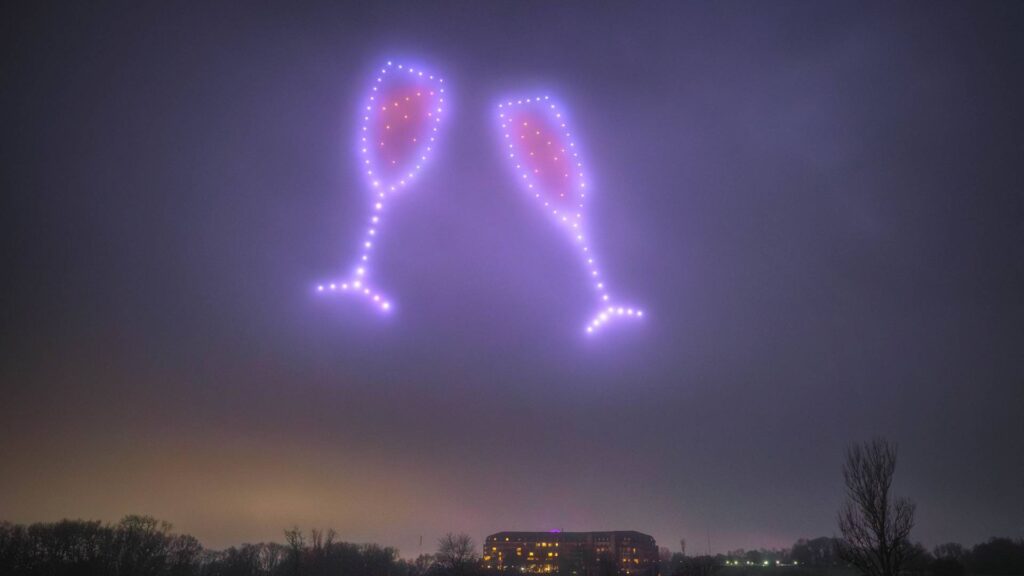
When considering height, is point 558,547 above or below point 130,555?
below

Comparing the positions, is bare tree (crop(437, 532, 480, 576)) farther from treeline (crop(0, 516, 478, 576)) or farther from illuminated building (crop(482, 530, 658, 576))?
illuminated building (crop(482, 530, 658, 576))

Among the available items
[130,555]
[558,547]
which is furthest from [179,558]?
[558,547]

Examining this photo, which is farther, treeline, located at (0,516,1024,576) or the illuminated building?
the illuminated building

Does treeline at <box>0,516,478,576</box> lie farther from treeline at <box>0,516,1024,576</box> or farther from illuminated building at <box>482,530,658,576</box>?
illuminated building at <box>482,530,658,576</box>

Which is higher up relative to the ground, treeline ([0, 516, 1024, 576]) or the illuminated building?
treeline ([0, 516, 1024, 576])

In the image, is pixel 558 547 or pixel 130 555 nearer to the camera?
pixel 130 555

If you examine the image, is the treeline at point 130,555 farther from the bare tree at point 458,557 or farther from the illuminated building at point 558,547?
the illuminated building at point 558,547

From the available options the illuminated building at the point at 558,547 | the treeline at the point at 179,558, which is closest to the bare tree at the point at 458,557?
the treeline at the point at 179,558

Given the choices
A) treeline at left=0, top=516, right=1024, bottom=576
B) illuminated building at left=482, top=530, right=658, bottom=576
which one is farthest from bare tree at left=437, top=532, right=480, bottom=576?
illuminated building at left=482, top=530, right=658, bottom=576

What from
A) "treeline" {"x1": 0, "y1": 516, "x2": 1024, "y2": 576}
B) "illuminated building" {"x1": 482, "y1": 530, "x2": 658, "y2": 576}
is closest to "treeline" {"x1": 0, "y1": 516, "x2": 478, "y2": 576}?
"treeline" {"x1": 0, "y1": 516, "x2": 1024, "y2": 576}

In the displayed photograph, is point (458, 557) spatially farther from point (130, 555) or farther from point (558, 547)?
point (558, 547)

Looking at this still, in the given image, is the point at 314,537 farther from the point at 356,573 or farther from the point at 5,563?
the point at 5,563

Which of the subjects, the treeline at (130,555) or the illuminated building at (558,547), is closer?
the treeline at (130,555)
